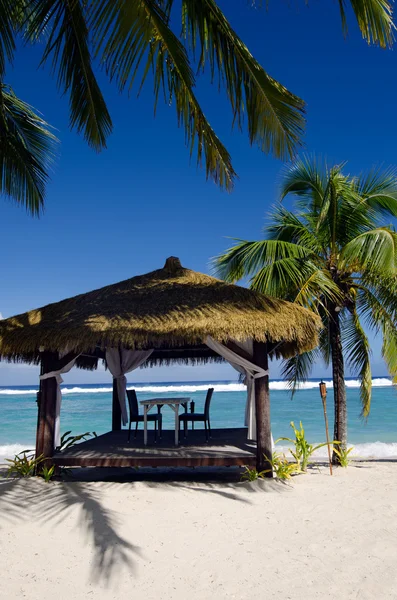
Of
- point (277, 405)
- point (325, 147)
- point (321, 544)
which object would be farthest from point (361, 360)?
point (277, 405)

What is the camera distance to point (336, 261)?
7.47m

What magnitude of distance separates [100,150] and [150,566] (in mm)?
3847

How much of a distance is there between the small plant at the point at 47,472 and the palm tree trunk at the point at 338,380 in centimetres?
416

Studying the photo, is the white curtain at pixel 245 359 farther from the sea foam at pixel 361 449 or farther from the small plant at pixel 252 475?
the sea foam at pixel 361 449

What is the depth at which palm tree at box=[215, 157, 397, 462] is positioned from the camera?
701cm

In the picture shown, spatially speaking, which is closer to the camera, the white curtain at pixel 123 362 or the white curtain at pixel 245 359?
the white curtain at pixel 245 359

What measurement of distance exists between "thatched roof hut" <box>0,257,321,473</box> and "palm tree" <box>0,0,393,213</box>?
194cm

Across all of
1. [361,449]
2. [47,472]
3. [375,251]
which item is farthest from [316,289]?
[361,449]

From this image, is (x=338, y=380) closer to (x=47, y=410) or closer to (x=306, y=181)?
(x=306, y=181)

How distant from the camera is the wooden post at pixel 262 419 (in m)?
5.72

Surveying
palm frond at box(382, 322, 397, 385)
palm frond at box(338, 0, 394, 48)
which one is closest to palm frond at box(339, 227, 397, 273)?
palm frond at box(382, 322, 397, 385)

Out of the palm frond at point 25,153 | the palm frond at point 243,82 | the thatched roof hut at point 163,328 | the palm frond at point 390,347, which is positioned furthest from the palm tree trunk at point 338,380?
the palm frond at point 25,153

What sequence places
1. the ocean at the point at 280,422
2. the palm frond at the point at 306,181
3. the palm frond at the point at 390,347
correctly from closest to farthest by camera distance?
the palm frond at the point at 390,347 < the palm frond at the point at 306,181 < the ocean at the point at 280,422

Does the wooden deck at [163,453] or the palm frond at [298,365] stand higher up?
the palm frond at [298,365]
